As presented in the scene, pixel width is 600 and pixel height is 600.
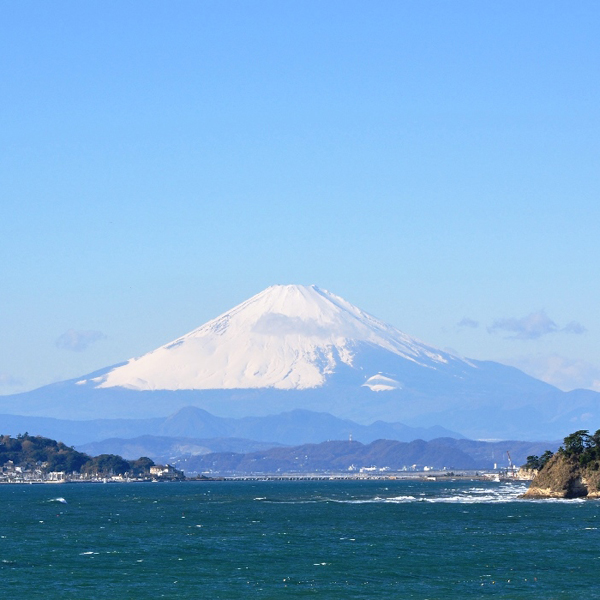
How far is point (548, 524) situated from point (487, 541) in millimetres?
18095

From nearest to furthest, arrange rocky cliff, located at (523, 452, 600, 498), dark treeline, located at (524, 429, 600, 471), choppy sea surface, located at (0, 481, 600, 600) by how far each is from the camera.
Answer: choppy sea surface, located at (0, 481, 600, 600), dark treeline, located at (524, 429, 600, 471), rocky cliff, located at (523, 452, 600, 498)

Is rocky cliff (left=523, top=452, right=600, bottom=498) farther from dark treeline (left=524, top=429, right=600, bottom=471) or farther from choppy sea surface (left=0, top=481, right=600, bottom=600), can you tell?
choppy sea surface (left=0, top=481, right=600, bottom=600)

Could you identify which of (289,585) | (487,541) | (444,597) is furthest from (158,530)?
(444,597)

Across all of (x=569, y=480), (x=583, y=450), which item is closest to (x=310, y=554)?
(x=569, y=480)

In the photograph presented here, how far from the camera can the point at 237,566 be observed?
94.4 metres

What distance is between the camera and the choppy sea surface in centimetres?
8262

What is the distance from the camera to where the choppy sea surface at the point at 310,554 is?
82625mm

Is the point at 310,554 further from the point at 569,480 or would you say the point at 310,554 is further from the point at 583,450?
the point at 583,450

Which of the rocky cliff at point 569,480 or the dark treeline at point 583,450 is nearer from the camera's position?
the dark treeline at point 583,450

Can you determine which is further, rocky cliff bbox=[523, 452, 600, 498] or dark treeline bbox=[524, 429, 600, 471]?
rocky cliff bbox=[523, 452, 600, 498]

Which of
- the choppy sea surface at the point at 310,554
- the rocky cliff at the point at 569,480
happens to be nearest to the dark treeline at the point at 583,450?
the rocky cliff at the point at 569,480

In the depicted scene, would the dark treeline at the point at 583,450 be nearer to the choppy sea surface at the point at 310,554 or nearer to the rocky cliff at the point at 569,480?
the rocky cliff at the point at 569,480

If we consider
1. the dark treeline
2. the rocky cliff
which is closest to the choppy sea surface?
the dark treeline

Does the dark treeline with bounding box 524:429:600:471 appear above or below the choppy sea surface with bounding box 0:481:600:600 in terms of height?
above
